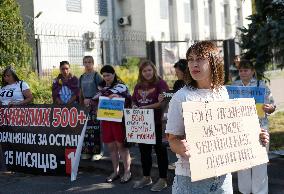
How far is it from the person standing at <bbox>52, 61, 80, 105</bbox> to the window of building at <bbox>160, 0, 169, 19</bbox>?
25.3m

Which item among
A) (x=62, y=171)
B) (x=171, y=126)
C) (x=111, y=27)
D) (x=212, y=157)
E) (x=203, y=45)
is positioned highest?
(x=111, y=27)

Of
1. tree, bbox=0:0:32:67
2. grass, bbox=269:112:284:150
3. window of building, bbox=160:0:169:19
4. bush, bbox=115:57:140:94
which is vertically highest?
window of building, bbox=160:0:169:19

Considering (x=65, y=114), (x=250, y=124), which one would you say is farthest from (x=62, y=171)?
(x=250, y=124)

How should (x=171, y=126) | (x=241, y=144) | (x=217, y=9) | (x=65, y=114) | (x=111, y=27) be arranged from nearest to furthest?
(x=171, y=126) → (x=241, y=144) → (x=65, y=114) → (x=111, y=27) → (x=217, y=9)

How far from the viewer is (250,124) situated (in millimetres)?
3258

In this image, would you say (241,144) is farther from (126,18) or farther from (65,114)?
(126,18)

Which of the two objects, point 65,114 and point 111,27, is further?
point 111,27

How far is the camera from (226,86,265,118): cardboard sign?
5.40 meters

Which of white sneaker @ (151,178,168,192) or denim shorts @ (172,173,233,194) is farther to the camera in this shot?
white sneaker @ (151,178,168,192)

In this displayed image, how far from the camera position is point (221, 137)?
311 centimetres

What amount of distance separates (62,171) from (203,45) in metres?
5.00

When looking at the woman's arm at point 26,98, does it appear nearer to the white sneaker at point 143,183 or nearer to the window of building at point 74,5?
the white sneaker at point 143,183

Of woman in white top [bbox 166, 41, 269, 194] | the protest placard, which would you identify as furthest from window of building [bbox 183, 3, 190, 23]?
woman in white top [bbox 166, 41, 269, 194]

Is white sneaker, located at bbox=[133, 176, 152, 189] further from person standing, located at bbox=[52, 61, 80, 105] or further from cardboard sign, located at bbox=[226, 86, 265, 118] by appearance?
person standing, located at bbox=[52, 61, 80, 105]
